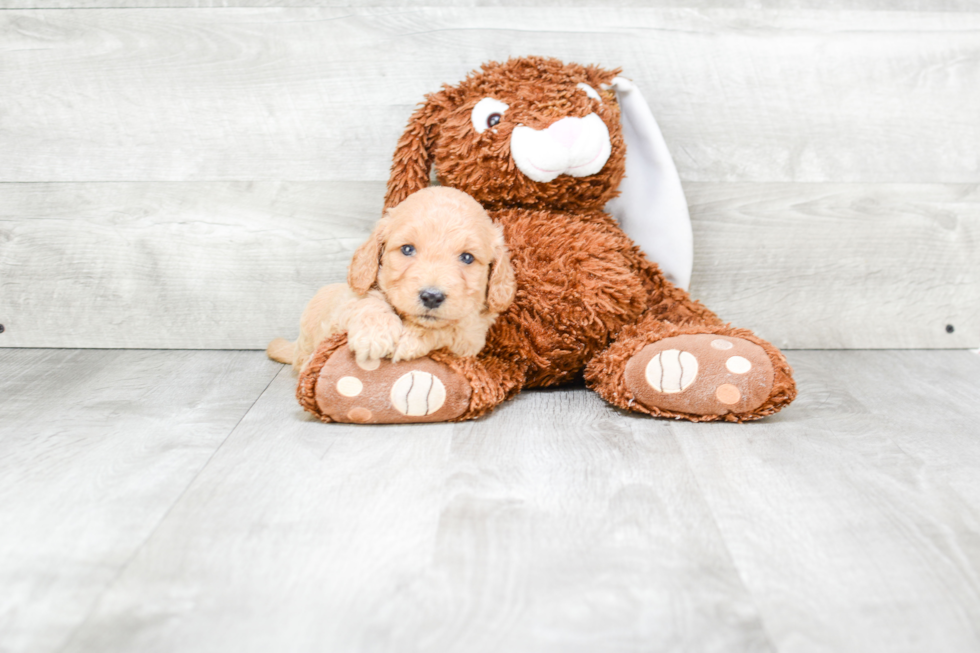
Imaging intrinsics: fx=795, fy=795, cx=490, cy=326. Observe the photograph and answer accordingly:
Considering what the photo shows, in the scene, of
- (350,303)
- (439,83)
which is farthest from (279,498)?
(439,83)

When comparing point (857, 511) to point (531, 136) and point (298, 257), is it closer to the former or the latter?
point (531, 136)

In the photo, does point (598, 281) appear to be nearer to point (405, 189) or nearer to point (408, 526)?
point (405, 189)

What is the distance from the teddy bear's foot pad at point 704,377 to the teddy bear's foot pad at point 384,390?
23 centimetres

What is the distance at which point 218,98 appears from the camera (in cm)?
125

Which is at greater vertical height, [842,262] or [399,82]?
[399,82]

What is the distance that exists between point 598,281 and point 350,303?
33cm

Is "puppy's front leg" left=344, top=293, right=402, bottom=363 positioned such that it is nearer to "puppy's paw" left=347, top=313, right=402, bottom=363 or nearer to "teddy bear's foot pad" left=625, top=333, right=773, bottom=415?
"puppy's paw" left=347, top=313, right=402, bottom=363

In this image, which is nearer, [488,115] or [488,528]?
[488,528]

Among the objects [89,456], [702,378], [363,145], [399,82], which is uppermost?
[399,82]

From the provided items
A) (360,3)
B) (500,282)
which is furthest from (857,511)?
(360,3)

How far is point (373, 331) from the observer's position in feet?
A: 3.07

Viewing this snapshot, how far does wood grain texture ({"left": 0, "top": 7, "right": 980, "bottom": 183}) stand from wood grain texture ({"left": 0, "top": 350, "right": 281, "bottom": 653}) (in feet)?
1.03

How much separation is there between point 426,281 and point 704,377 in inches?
14.1

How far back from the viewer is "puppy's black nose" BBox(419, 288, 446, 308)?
36.0 inches
